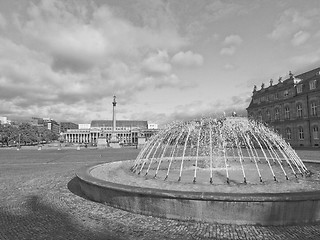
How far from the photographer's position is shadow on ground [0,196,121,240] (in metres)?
6.32

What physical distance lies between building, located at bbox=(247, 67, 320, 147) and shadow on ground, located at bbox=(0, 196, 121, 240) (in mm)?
53456

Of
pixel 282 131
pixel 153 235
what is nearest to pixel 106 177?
pixel 153 235

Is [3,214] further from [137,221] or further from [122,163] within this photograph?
[122,163]

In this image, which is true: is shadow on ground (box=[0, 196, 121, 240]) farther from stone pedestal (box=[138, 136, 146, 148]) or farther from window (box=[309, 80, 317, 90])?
window (box=[309, 80, 317, 90])

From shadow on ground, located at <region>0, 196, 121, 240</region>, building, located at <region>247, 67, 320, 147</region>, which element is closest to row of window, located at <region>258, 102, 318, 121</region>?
building, located at <region>247, 67, 320, 147</region>

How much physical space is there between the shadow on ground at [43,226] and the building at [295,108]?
53.5 meters

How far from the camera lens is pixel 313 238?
5918mm

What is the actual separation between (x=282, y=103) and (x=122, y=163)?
172 ft

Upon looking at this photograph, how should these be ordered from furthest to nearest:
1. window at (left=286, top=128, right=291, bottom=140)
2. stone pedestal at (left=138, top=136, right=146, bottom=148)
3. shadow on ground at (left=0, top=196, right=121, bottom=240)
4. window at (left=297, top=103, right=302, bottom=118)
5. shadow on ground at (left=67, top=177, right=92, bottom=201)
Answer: stone pedestal at (left=138, top=136, right=146, bottom=148)
window at (left=286, top=128, right=291, bottom=140)
window at (left=297, top=103, right=302, bottom=118)
shadow on ground at (left=67, top=177, right=92, bottom=201)
shadow on ground at (left=0, top=196, right=121, bottom=240)

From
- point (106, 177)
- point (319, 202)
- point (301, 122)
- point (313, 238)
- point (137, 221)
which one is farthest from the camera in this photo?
point (301, 122)

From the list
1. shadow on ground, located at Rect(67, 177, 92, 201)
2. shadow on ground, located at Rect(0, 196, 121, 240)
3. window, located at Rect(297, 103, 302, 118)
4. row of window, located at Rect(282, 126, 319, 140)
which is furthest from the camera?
window, located at Rect(297, 103, 302, 118)

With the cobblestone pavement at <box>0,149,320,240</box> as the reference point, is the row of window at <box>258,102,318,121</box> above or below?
above

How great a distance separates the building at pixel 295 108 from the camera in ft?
167

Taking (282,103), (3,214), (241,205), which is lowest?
(3,214)
